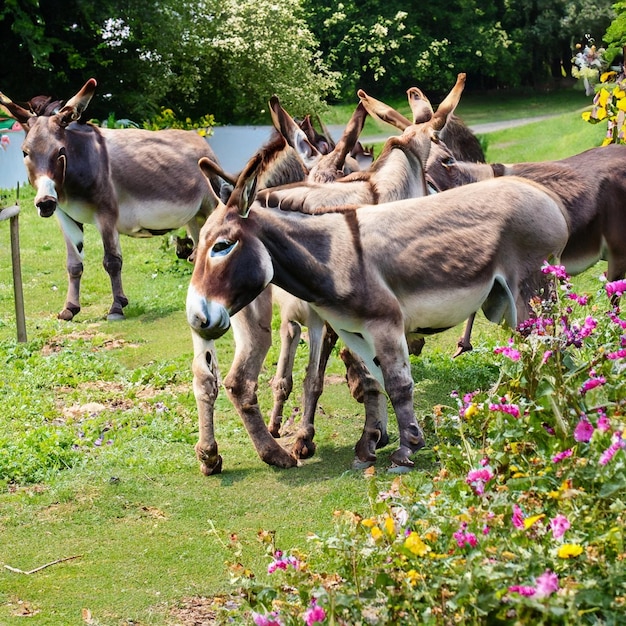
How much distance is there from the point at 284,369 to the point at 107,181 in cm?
505

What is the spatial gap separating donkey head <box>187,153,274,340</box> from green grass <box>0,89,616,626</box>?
1.10 m

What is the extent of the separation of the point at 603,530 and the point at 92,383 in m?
6.42

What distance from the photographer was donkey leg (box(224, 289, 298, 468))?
7.11m

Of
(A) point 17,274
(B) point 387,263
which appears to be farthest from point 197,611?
(A) point 17,274

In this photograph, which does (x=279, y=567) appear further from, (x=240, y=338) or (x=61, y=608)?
(x=240, y=338)

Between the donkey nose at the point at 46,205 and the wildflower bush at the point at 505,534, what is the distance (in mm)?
7126

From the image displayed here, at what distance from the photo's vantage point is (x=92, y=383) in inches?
374

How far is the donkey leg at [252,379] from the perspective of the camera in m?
7.11

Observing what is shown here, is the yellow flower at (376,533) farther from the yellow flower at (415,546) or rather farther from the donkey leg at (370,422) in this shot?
the donkey leg at (370,422)

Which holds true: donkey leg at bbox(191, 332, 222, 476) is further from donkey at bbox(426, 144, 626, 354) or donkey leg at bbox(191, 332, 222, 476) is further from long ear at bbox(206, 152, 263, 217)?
donkey at bbox(426, 144, 626, 354)

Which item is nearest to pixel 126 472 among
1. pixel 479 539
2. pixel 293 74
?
pixel 479 539

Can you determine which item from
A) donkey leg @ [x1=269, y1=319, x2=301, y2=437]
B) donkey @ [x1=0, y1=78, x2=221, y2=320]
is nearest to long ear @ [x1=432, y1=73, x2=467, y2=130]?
donkey leg @ [x1=269, y1=319, x2=301, y2=437]

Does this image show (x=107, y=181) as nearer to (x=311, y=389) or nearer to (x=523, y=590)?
(x=311, y=389)

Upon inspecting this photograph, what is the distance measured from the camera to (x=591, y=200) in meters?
8.68
